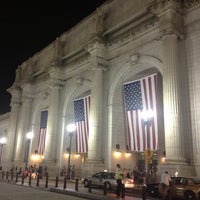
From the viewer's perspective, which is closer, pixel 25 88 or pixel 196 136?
pixel 196 136

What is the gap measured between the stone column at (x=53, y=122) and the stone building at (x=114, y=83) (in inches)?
4.7

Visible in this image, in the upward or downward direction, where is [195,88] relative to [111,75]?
downward

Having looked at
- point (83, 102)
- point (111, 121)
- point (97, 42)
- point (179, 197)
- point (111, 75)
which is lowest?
point (179, 197)

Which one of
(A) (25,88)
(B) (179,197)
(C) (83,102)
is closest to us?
(B) (179,197)

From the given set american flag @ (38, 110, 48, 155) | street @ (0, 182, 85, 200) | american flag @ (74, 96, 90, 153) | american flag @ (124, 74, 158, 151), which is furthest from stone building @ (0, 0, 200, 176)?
street @ (0, 182, 85, 200)

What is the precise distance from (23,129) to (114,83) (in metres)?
19.5

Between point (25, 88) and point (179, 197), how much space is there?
31680 mm

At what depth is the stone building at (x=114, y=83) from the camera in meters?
20.5

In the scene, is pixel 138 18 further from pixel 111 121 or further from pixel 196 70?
pixel 111 121

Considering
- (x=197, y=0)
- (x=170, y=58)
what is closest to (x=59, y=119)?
(x=170, y=58)

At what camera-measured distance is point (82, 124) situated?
100 ft

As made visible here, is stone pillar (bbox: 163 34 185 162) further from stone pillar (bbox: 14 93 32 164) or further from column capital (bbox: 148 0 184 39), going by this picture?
stone pillar (bbox: 14 93 32 164)

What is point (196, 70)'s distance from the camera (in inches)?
826

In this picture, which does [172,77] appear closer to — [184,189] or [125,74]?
[125,74]
